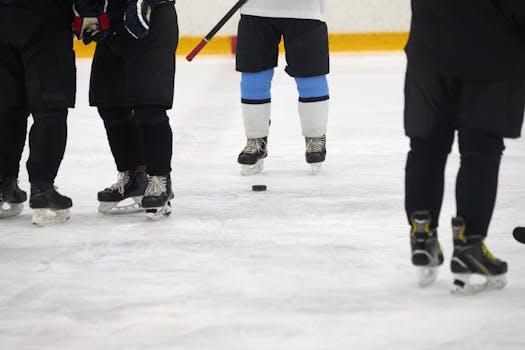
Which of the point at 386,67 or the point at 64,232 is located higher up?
the point at 64,232

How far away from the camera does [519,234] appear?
8.27 feet

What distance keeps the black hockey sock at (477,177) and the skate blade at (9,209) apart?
4.65 ft

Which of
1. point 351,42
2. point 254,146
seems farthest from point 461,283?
point 351,42

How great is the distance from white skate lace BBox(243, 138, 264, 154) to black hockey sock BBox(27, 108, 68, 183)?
0.94 m

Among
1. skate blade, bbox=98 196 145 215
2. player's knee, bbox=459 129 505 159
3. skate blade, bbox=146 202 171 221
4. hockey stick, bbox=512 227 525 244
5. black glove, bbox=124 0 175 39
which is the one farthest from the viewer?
skate blade, bbox=98 196 145 215

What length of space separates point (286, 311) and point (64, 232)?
0.96 metres

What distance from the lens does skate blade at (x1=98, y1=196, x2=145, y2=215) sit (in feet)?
9.86

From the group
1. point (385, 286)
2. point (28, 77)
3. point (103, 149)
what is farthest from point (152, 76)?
point (103, 149)

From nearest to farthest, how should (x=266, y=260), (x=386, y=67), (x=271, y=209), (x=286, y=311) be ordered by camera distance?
(x=286, y=311) < (x=266, y=260) < (x=271, y=209) < (x=386, y=67)

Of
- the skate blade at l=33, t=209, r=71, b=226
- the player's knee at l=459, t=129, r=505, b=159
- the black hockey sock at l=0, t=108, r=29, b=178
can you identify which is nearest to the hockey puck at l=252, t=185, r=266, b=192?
the skate blade at l=33, t=209, r=71, b=226

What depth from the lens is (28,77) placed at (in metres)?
2.75

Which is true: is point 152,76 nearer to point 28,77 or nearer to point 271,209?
point 28,77

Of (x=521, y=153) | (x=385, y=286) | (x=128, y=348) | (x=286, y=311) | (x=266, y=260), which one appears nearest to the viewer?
(x=128, y=348)

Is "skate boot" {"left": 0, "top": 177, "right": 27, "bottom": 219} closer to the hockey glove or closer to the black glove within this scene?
the hockey glove
